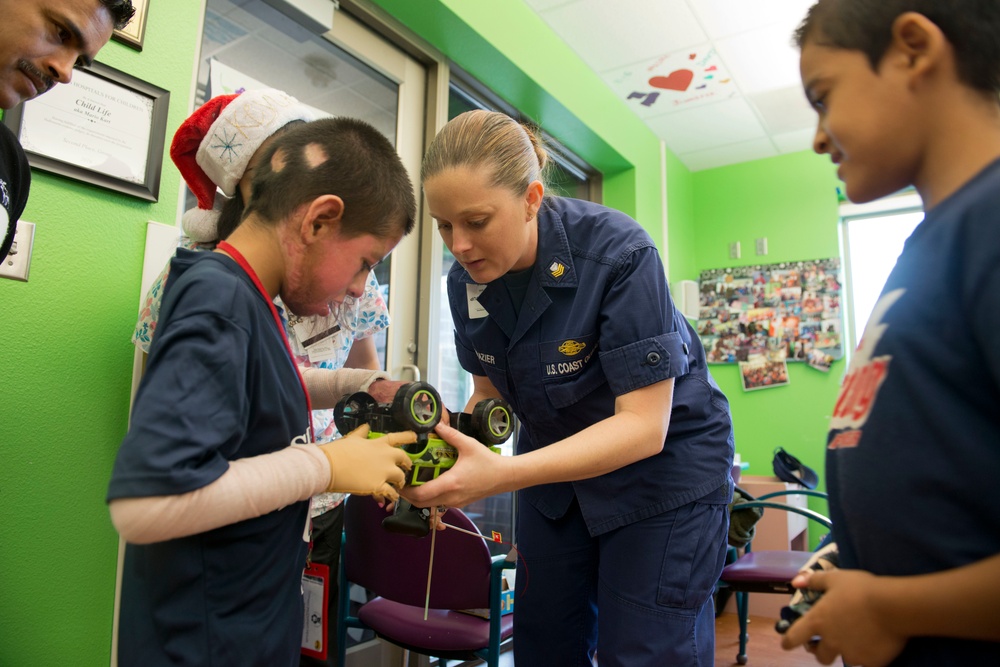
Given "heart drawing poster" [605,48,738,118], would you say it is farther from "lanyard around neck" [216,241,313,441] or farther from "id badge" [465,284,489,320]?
"lanyard around neck" [216,241,313,441]

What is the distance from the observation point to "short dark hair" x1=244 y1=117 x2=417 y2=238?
2.99 ft

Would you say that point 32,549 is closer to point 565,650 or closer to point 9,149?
point 9,149

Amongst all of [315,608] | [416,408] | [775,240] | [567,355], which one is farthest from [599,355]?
[775,240]

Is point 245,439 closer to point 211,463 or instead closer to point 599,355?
point 211,463

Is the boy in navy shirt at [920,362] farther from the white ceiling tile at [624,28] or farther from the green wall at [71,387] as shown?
the white ceiling tile at [624,28]

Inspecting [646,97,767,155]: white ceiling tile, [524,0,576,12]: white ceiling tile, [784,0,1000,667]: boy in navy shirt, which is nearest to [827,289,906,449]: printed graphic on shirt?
[784,0,1000,667]: boy in navy shirt

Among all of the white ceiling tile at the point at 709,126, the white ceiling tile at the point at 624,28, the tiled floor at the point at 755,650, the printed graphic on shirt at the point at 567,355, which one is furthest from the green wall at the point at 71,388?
the white ceiling tile at the point at 709,126

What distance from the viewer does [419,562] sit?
5.21ft

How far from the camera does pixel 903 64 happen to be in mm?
608

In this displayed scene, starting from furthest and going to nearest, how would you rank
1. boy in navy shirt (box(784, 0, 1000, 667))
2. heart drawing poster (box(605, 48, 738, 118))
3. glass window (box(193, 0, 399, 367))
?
heart drawing poster (box(605, 48, 738, 118)), glass window (box(193, 0, 399, 367)), boy in navy shirt (box(784, 0, 1000, 667))

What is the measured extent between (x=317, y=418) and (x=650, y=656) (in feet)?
2.88

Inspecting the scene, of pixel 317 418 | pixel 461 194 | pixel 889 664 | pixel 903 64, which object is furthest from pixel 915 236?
pixel 317 418

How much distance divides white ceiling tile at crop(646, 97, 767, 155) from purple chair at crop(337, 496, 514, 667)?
3.16 m

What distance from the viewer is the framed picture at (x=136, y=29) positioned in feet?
4.56
